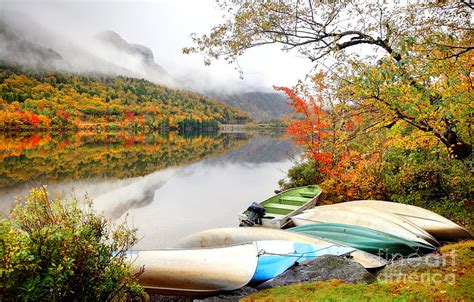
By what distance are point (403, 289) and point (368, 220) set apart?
661cm

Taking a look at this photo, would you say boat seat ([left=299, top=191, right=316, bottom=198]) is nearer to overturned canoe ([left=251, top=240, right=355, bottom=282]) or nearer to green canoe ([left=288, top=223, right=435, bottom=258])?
green canoe ([left=288, top=223, right=435, bottom=258])

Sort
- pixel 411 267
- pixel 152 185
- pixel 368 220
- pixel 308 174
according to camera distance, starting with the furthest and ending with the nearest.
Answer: pixel 152 185 < pixel 308 174 < pixel 368 220 < pixel 411 267

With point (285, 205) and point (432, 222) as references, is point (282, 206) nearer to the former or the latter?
point (285, 205)

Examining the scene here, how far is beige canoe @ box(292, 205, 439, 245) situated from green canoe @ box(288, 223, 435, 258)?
452 mm

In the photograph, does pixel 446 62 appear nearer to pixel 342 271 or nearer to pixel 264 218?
pixel 342 271

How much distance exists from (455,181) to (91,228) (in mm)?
14288

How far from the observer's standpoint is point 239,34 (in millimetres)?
10539

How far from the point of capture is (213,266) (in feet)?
27.4

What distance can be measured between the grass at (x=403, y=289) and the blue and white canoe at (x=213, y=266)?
116cm

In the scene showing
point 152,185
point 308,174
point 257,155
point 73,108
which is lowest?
point 152,185

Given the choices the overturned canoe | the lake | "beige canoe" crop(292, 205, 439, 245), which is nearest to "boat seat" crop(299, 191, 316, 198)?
"beige canoe" crop(292, 205, 439, 245)

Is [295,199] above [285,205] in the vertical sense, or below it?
above

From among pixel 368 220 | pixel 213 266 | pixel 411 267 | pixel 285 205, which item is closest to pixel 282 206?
pixel 285 205

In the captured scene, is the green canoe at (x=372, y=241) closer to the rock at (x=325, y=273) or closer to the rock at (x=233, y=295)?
the rock at (x=325, y=273)
